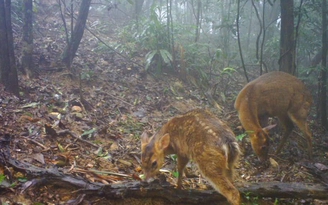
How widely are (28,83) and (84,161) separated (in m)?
3.89

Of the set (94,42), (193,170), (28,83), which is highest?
(94,42)

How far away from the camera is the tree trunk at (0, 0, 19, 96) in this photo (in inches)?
248

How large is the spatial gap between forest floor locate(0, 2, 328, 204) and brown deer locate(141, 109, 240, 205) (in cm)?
44

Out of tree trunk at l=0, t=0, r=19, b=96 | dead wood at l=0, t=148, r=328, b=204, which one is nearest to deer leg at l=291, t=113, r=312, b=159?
dead wood at l=0, t=148, r=328, b=204

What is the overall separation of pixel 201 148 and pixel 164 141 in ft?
1.91

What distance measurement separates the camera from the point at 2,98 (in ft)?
20.2

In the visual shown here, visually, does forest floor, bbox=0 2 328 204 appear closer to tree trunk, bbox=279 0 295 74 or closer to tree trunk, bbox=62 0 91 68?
tree trunk, bbox=62 0 91 68

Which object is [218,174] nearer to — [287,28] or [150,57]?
[287,28]

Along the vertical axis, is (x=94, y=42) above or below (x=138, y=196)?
above

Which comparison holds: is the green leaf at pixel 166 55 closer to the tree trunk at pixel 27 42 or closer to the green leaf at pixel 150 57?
the green leaf at pixel 150 57

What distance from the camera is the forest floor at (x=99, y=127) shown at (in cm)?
402

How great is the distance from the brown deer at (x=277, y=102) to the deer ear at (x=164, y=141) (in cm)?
250

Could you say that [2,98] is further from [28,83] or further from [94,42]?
[94,42]

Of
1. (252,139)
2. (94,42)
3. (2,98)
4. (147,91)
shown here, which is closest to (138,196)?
(252,139)
